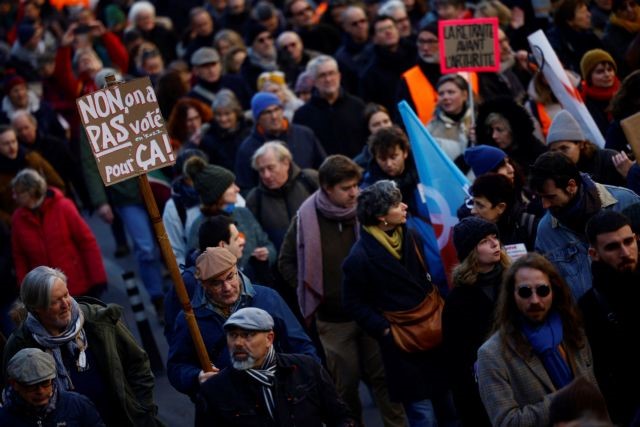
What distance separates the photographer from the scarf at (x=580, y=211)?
7.95 meters

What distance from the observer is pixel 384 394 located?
31.5 ft

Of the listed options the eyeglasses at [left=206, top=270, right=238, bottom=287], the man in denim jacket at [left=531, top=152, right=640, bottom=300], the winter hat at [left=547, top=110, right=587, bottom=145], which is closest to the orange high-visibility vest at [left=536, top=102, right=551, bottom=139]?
the winter hat at [left=547, top=110, right=587, bottom=145]

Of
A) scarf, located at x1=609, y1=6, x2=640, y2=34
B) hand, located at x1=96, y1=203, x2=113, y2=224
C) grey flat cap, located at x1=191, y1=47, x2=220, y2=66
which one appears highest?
grey flat cap, located at x1=191, y1=47, x2=220, y2=66

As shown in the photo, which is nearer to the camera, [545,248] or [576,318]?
[576,318]

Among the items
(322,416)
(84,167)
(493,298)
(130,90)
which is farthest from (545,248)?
(84,167)

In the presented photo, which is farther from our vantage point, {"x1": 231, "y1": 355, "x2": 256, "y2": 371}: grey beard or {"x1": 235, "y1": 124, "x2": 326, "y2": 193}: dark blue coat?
{"x1": 235, "y1": 124, "x2": 326, "y2": 193}: dark blue coat

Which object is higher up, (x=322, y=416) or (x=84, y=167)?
(x=84, y=167)

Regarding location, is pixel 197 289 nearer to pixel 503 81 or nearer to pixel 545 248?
pixel 545 248

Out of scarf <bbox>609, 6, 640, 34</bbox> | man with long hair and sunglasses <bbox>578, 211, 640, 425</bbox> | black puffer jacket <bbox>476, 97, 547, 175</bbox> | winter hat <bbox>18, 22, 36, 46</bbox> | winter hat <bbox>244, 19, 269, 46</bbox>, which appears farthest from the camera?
winter hat <bbox>18, 22, 36, 46</bbox>

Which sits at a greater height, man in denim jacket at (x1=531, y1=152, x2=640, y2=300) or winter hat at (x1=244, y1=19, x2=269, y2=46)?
winter hat at (x1=244, y1=19, x2=269, y2=46)

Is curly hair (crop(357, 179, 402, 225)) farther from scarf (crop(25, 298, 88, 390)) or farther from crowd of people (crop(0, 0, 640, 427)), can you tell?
scarf (crop(25, 298, 88, 390))

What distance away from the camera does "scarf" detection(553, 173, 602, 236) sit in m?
7.95

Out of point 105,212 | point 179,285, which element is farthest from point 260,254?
point 105,212

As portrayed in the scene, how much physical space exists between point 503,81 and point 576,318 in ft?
21.4
